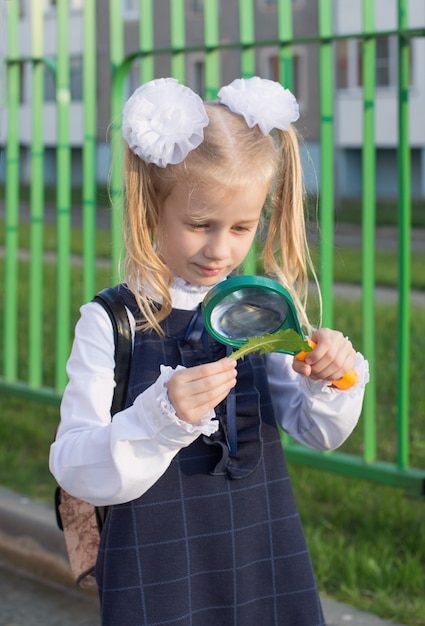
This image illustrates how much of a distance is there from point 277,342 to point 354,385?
0.78ft

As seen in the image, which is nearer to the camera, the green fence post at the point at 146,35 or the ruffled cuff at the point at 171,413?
the ruffled cuff at the point at 171,413

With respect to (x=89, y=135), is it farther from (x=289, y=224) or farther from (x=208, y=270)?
Result: (x=208, y=270)

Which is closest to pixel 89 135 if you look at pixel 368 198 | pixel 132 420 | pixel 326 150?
pixel 326 150

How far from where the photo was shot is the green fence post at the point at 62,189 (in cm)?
468

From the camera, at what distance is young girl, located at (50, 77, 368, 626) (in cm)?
194

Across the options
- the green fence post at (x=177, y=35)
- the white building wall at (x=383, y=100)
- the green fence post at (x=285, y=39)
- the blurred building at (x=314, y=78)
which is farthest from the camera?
the blurred building at (x=314, y=78)

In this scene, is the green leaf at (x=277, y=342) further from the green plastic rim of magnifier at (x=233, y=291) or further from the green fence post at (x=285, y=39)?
the green fence post at (x=285, y=39)

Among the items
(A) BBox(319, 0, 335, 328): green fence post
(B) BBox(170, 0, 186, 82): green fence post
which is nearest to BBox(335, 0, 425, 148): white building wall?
(B) BBox(170, 0, 186, 82): green fence post

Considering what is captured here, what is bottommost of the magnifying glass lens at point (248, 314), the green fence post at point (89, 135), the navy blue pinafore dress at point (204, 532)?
the navy blue pinafore dress at point (204, 532)

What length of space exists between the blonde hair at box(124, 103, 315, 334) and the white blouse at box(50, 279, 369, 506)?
0.21 ft

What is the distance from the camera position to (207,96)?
383 cm

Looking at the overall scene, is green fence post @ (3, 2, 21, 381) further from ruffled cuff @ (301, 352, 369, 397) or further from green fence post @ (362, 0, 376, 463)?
ruffled cuff @ (301, 352, 369, 397)

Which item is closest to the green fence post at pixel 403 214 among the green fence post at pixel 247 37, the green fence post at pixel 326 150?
the green fence post at pixel 326 150

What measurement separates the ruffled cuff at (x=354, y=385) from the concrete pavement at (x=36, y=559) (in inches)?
48.2
